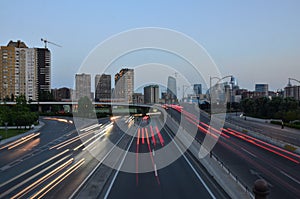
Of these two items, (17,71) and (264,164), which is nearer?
(264,164)

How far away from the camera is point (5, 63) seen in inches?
5556

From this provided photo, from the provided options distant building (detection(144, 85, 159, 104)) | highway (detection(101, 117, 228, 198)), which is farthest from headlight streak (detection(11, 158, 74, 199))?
distant building (detection(144, 85, 159, 104))

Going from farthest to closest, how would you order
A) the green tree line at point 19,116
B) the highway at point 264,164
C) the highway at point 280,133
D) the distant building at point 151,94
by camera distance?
the distant building at point 151,94, the green tree line at point 19,116, the highway at point 280,133, the highway at point 264,164

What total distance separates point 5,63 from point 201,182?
15426cm

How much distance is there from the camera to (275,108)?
2552 inches

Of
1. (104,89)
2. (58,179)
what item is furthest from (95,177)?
(104,89)

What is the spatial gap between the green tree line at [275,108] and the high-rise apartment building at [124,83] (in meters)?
37.8

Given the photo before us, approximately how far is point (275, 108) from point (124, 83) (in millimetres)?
43958

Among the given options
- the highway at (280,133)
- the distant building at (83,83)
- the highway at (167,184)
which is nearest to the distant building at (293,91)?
the highway at (280,133)

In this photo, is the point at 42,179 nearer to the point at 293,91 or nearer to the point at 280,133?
the point at 280,133

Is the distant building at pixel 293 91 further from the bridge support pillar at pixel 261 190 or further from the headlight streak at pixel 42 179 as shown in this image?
the bridge support pillar at pixel 261 190

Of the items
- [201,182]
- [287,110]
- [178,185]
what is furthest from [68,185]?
[287,110]

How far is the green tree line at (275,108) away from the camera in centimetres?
5567

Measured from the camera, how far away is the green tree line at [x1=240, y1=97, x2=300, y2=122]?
55.7 metres
